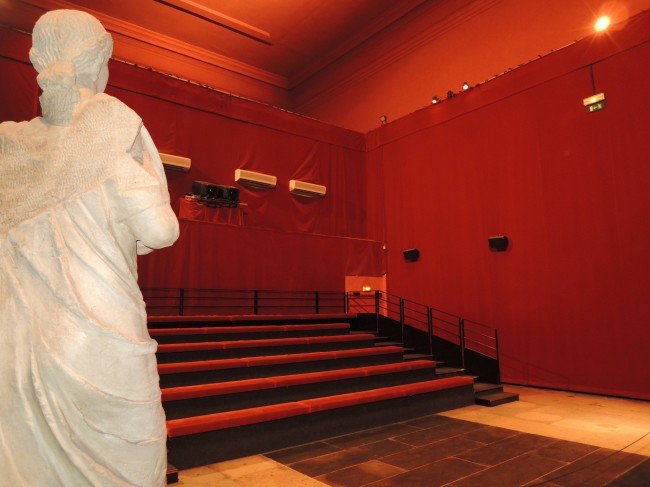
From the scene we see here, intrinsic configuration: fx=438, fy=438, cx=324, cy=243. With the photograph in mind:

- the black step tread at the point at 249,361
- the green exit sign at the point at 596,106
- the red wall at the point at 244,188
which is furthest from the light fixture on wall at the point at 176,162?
the green exit sign at the point at 596,106

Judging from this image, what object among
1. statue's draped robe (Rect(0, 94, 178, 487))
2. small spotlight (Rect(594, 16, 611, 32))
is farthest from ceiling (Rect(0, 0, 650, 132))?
statue's draped robe (Rect(0, 94, 178, 487))

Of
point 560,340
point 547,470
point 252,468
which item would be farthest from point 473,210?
point 252,468

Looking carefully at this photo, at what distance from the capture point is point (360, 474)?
8.89 feet

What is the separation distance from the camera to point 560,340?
557 centimetres

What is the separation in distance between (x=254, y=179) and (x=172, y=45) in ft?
15.6

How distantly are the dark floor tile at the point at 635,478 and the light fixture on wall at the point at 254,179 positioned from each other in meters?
6.17

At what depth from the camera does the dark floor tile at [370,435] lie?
3406 millimetres

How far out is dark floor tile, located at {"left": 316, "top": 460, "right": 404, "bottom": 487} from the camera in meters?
2.58

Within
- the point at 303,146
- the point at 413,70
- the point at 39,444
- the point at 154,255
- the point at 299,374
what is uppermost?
the point at 413,70

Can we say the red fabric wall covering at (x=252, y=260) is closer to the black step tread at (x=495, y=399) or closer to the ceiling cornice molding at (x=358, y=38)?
the black step tread at (x=495, y=399)

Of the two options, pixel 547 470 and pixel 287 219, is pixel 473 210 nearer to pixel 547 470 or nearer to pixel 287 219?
pixel 287 219

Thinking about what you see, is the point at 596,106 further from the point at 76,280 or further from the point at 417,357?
the point at 76,280

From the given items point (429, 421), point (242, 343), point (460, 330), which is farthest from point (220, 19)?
point (429, 421)

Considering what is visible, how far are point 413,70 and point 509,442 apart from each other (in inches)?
298
